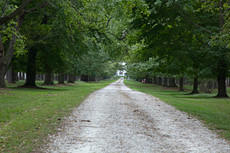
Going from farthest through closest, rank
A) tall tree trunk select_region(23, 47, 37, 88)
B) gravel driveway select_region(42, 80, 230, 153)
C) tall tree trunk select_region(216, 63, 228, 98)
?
tall tree trunk select_region(23, 47, 37, 88) < tall tree trunk select_region(216, 63, 228, 98) < gravel driveway select_region(42, 80, 230, 153)

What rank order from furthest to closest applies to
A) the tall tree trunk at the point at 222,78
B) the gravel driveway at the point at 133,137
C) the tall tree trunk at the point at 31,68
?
the tall tree trunk at the point at 31,68
the tall tree trunk at the point at 222,78
the gravel driveway at the point at 133,137

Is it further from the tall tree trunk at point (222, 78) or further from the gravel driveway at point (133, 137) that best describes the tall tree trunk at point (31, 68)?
the tall tree trunk at point (222, 78)

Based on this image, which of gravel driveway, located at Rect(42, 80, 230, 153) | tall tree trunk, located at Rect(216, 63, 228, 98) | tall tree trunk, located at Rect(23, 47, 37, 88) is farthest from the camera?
tall tree trunk, located at Rect(23, 47, 37, 88)

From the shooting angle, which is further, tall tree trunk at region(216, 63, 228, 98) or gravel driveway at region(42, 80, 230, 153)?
tall tree trunk at region(216, 63, 228, 98)

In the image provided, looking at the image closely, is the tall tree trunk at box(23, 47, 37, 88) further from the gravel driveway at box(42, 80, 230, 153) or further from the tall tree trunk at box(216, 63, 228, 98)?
the tall tree trunk at box(216, 63, 228, 98)

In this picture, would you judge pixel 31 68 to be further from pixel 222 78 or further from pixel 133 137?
pixel 133 137

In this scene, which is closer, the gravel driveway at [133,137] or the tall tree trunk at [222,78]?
the gravel driveway at [133,137]

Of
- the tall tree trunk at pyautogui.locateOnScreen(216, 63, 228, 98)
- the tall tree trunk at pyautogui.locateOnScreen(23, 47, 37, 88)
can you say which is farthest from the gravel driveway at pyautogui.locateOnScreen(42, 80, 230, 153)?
the tall tree trunk at pyautogui.locateOnScreen(23, 47, 37, 88)

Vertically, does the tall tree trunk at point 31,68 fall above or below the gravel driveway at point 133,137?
above

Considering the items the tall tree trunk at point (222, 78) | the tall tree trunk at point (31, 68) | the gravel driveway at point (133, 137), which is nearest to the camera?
the gravel driveway at point (133, 137)

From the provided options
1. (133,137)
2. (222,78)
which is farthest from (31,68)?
(133,137)

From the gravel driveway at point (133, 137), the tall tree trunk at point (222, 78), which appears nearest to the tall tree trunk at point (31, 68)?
the gravel driveway at point (133, 137)

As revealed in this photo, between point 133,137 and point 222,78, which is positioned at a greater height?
point 222,78

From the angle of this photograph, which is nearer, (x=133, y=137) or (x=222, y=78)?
(x=133, y=137)
